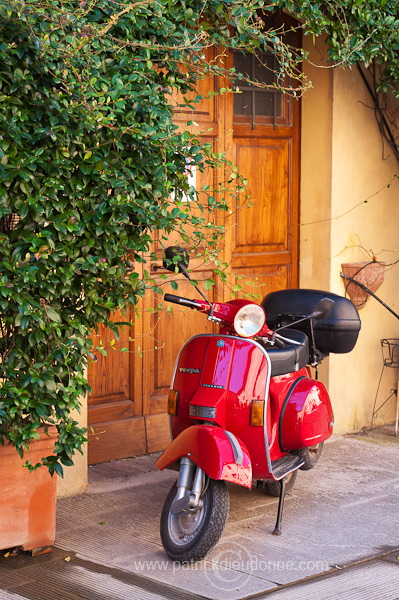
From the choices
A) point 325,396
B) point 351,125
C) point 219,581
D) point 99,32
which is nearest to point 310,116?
point 351,125

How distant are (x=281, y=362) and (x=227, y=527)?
907 millimetres

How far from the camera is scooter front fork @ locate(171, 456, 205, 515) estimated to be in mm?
4242

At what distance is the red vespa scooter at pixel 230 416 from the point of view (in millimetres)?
4285

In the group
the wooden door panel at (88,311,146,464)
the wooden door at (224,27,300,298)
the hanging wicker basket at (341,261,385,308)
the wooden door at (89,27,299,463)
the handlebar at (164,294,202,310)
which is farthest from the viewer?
the hanging wicker basket at (341,261,385,308)

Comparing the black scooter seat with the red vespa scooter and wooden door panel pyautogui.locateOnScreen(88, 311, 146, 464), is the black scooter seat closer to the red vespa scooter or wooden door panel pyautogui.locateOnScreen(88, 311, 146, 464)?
the red vespa scooter

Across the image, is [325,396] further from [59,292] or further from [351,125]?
[351,125]

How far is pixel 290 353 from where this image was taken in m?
4.87

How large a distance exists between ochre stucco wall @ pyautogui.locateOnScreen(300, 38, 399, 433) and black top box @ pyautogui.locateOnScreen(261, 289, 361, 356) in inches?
58.8

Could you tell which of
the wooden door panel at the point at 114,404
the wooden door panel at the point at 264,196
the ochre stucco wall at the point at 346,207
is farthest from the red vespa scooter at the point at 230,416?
the ochre stucco wall at the point at 346,207

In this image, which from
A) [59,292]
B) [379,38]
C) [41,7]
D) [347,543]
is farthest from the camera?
[379,38]

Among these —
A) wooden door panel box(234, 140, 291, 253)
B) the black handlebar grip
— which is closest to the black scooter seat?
the black handlebar grip

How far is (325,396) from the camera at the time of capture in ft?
16.4

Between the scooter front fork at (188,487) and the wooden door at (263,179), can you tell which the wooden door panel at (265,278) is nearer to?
the wooden door at (263,179)

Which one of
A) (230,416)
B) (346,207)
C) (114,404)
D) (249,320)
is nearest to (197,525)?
(230,416)
